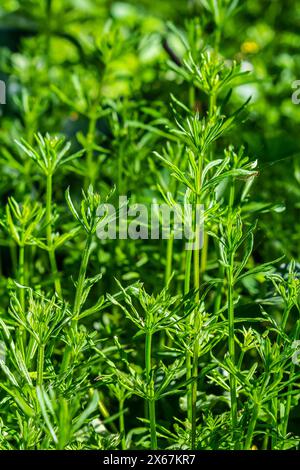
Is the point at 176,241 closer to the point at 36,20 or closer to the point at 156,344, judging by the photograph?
the point at 156,344

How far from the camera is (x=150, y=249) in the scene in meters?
1.13

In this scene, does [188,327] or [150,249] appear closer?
[188,327]

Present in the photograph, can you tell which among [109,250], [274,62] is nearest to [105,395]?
[109,250]

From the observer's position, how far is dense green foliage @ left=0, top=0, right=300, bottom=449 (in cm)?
80

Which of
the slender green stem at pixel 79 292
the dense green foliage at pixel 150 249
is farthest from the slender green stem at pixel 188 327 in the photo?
the slender green stem at pixel 79 292

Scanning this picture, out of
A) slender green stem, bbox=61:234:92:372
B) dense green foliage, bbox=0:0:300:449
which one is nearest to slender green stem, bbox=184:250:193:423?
dense green foliage, bbox=0:0:300:449

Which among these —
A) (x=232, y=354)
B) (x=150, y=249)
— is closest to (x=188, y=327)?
(x=232, y=354)

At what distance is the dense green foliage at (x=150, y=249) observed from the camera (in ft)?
2.63

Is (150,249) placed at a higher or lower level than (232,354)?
higher

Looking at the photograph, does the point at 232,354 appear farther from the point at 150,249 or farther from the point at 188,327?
the point at 150,249

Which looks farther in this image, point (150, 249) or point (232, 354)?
point (150, 249)

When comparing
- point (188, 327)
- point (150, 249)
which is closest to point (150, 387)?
point (188, 327)

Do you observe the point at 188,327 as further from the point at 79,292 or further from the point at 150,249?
the point at 150,249

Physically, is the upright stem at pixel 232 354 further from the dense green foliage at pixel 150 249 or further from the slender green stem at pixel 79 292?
the slender green stem at pixel 79 292
